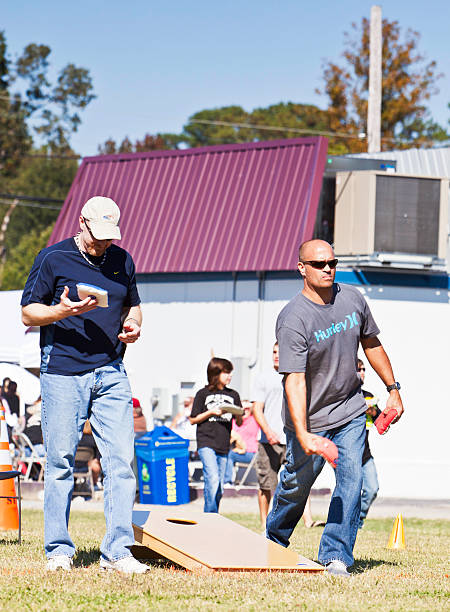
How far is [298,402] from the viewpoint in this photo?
281 inches

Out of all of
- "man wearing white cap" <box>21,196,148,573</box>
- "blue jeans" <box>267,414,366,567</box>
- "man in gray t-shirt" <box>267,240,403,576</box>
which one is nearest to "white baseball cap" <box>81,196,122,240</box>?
"man wearing white cap" <box>21,196,148,573</box>

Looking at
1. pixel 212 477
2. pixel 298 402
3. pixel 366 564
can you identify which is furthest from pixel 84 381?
pixel 212 477

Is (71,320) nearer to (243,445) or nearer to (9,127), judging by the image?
(243,445)

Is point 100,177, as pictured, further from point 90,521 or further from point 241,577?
point 241,577

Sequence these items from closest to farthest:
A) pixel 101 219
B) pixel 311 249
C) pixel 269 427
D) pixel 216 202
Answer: pixel 101 219
pixel 311 249
pixel 269 427
pixel 216 202

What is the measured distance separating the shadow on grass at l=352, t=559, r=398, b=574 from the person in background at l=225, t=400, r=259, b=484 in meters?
9.66

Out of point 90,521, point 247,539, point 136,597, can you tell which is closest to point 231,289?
point 90,521

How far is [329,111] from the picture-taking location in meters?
50.9

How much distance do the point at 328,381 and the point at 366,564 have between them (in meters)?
1.76

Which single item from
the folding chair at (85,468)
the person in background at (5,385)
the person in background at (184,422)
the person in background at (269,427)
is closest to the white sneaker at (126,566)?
the person in background at (269,427)

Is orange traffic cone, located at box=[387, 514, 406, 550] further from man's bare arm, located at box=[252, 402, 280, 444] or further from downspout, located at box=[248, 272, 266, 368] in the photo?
downspout, located at box=[248, 272, 266, 368]

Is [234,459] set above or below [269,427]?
below

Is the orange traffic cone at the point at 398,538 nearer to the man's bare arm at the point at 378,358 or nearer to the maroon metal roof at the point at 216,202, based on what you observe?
the man's bare arm at the point at 378,358

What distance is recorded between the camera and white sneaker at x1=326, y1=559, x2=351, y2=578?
7250 millimetres
